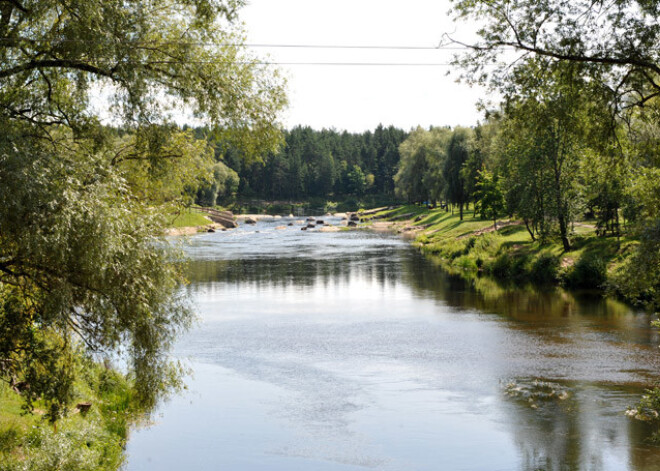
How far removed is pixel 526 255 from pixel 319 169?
118 m

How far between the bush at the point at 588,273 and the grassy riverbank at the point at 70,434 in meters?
28.0

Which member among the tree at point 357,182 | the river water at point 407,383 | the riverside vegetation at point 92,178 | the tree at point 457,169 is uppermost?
the tree at point 357,182

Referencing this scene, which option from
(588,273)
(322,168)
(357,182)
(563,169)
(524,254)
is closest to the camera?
(588,273)

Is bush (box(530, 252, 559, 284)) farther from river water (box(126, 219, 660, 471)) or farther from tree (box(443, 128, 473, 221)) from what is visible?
tree (box(443, 128, 473, 221))

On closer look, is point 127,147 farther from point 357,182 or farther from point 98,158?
point 357,182

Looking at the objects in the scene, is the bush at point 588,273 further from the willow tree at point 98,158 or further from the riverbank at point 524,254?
the willow tree at point 98,158

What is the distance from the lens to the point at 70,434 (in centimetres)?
1377

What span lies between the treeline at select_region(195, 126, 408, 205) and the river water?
346 ft

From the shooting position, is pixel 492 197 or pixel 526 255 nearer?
pixel 526 255

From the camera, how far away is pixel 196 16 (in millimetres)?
13359

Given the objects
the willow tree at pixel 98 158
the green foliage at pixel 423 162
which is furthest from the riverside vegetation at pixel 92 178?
the green foliage at pixel 423 162

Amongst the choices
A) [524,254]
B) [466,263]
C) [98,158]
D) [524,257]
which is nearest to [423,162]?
[466,263]

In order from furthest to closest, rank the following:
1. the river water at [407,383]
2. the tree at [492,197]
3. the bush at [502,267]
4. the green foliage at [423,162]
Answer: the green foliage at [423,162], the tree at [492,197], the bush at [502,267], the river water at [407,383]

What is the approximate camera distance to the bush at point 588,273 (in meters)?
37.4
